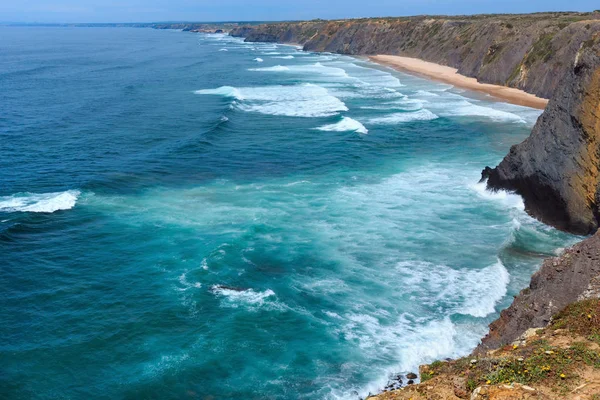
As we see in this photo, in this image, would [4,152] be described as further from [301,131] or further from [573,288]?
[573,288]

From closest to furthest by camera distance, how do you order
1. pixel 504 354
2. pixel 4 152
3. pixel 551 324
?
1. pixel 504 354
2. pixel 551 324
3. pixel 4 152

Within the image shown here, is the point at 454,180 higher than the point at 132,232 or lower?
higher

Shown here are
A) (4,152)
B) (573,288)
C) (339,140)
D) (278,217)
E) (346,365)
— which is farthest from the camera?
(339,140)

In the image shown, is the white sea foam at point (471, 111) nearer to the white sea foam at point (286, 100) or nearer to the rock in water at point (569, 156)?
the white sea foam at point (286, 100)

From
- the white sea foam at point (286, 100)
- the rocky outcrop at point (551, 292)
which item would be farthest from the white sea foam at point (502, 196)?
the white sea foam at point (286, 100)

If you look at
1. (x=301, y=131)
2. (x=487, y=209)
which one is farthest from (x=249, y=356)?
(x=301, y=131)

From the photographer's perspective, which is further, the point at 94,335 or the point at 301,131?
the point at 301,131

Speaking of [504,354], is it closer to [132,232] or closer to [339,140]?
[132,232]

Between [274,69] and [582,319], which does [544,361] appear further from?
[274,69]

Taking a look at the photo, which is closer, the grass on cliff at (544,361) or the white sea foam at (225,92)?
the grass on cliff at (544,361)
